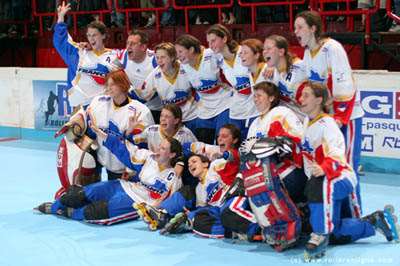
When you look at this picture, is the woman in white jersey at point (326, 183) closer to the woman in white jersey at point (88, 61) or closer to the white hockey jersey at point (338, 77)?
the white hockey jersey at point (338, 77)

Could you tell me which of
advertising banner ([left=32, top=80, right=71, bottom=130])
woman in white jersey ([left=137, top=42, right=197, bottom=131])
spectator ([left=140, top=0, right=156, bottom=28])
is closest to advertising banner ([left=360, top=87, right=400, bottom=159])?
woman in white jersey ([left=137, top=42, right=197, bottom=131])

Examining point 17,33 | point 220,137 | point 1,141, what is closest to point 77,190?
point 220,137

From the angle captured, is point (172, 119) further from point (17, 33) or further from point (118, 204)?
point (17, 33)

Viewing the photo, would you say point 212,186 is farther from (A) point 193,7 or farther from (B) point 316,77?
(A) point 193,7

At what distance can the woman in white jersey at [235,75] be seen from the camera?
628 cm

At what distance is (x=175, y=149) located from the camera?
20.1 feet

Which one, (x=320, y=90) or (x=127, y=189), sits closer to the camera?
(x=320, y=90)

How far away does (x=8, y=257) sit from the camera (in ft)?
17.6

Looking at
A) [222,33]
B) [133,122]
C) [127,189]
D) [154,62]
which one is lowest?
[127,189]

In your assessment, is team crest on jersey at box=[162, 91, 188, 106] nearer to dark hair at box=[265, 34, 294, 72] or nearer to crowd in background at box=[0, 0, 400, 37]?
dark hair at box=[265, 34, 294, 72]

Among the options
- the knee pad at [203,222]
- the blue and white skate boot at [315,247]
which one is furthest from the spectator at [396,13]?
the blue and white skate boot at [315,247]

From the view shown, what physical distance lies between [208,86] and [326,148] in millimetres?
1769

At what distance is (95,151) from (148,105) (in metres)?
0.74

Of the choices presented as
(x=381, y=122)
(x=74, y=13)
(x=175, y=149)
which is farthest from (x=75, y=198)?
(x=74, y=13)
